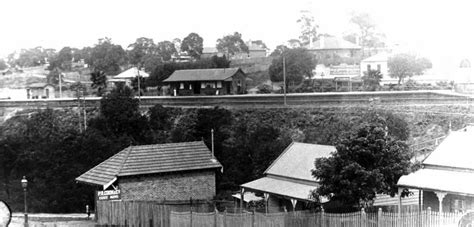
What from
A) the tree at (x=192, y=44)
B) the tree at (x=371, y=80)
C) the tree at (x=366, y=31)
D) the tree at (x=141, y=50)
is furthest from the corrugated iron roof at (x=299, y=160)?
the tree at (x=192, y=44)

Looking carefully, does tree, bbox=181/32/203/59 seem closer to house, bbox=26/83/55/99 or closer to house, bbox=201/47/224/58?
house, bbox=201/47/224/58

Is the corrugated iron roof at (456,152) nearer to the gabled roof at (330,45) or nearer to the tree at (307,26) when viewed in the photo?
the gabled roof at (330,45)

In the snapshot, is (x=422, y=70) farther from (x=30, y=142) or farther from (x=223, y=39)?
(x=223, y=39)

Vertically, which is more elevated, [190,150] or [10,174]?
[190,150]

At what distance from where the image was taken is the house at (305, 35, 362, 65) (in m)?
83.2

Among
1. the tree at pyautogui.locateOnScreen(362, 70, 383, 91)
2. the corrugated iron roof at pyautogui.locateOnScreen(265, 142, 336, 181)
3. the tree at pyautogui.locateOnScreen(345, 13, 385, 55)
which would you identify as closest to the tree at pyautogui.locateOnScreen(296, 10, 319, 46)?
the tree at pyautogui.locateOnScreen(345, 13, 385, 55)

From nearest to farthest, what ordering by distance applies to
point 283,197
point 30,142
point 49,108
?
point 283,197 → point 30,142 → point 49,108

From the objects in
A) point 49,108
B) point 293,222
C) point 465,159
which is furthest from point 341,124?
point 49,108

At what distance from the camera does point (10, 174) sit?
42.6m

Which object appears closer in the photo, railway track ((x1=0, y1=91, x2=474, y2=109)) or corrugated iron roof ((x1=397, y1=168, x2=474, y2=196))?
corrugated iron roof ((x1=397, y1=168, x2=474, y2=196))

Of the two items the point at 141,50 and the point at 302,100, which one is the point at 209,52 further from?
the point at 302,100

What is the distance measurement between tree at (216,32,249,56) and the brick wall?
2929 inches

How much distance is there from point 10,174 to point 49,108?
23.2 m

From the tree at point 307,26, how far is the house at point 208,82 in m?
34.0
